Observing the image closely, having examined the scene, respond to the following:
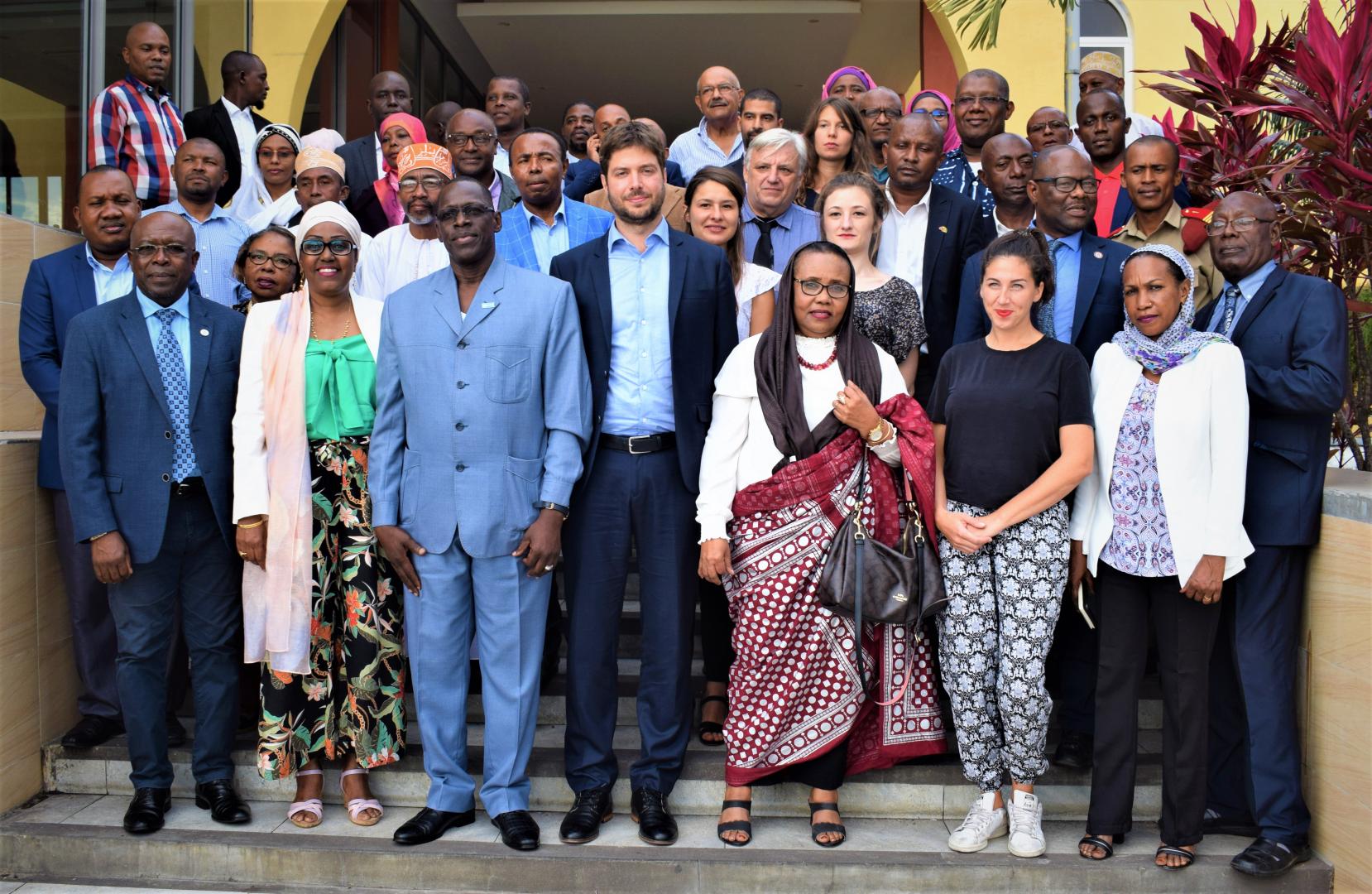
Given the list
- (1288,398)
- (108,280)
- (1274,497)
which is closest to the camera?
(1288,398)

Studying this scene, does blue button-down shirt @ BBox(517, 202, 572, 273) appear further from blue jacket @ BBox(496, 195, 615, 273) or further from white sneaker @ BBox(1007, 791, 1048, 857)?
white sneaker @ BBox(1007, 791, 1048, 857)

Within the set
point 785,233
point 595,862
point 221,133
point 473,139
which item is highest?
point 221,133

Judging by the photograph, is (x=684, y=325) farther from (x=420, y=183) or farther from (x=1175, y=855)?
(x=1175, y=855)

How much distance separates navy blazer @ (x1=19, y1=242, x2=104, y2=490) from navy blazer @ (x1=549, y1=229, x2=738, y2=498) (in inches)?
80.4

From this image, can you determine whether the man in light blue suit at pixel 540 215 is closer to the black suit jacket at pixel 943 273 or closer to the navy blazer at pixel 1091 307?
the black suit jacket at pixel 943 273

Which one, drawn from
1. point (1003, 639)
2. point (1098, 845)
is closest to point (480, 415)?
point (1003, 639)

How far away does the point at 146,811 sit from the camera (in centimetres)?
421

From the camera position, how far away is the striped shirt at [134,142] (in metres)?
5.97

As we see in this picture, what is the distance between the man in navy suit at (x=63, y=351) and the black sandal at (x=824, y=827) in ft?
9.36

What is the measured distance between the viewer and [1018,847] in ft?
13.1

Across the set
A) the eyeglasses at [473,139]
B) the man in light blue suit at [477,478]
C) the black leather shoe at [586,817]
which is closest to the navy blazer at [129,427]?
the man in light blue suit at [477,478]

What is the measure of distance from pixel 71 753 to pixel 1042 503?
3.90m

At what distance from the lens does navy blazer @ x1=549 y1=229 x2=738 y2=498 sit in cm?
415

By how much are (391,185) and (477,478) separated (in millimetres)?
2849
